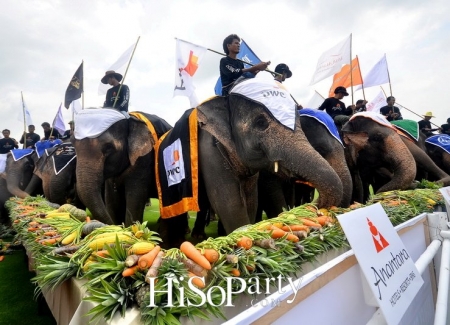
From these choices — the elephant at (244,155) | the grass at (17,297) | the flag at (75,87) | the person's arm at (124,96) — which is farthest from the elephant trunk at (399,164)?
the flag at (75,87)

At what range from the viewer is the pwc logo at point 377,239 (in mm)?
1875

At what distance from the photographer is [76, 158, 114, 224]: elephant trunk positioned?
4008 mm

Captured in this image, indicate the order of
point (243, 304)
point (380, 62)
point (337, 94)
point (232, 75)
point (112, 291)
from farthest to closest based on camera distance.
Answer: point (380, 62) < point (337, 94) < point (232, 75) < point (243, 304) < point (112, 291)

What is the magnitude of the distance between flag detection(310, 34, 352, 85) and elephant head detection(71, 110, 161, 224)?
6.79 m

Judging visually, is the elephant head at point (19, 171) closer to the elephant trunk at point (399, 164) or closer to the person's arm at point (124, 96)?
the person's arm at point (124, 96)

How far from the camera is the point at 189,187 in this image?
3.90m

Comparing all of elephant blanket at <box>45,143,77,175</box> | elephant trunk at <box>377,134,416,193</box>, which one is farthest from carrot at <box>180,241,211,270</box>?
elephant blanket at <box>45,143,77,175</box>

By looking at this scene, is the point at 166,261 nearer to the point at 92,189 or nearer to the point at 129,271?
the point at 129,271

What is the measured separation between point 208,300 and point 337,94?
7728 mm

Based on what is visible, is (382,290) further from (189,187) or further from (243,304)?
(189,187)

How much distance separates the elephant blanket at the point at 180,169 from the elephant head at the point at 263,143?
0.23m

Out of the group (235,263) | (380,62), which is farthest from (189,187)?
(380,62)

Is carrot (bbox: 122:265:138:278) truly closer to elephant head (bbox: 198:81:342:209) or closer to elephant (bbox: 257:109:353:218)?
elephant head (bbox: 198:81:342:209)

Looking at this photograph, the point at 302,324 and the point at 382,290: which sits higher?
the point at 382,290
